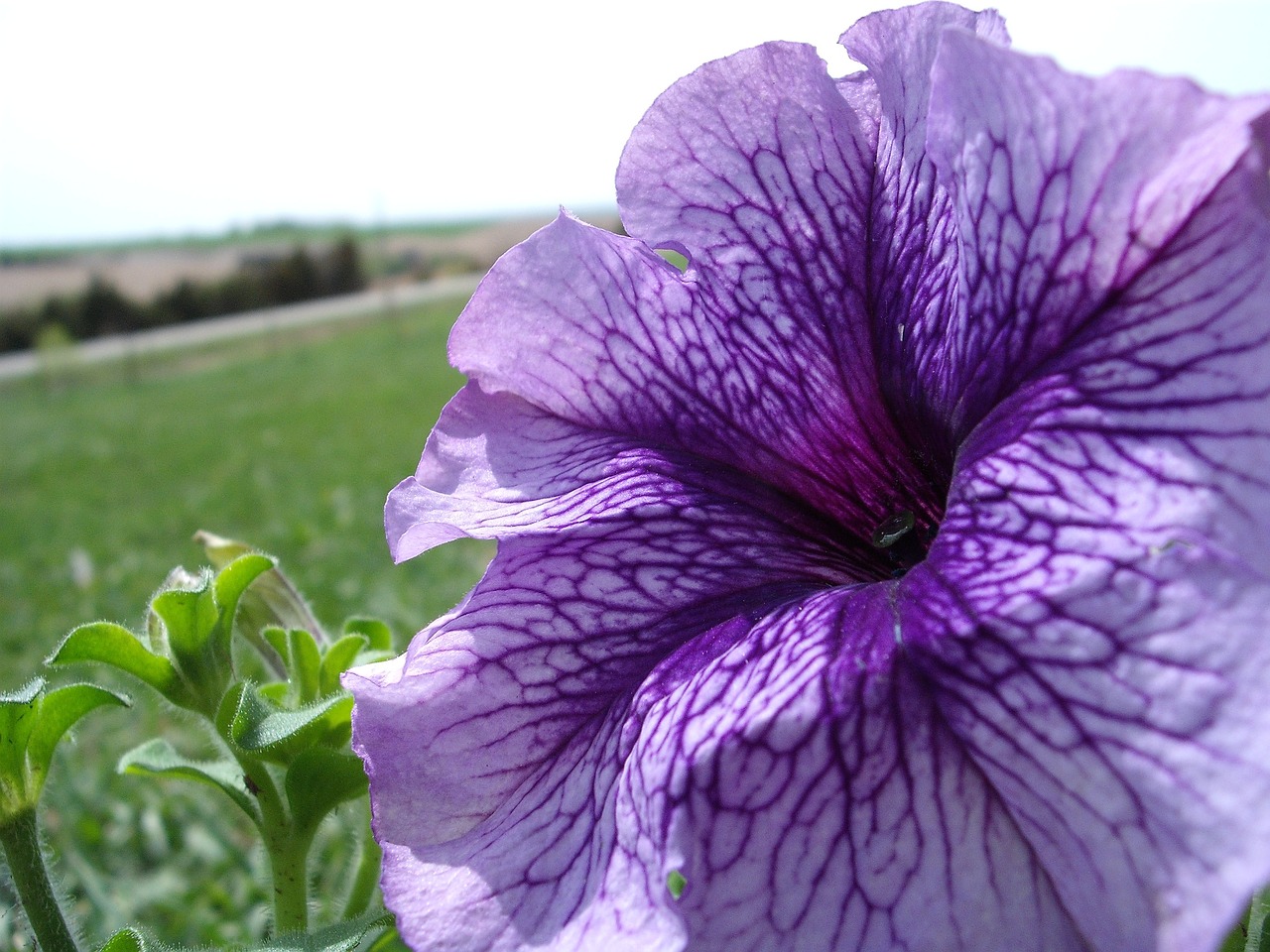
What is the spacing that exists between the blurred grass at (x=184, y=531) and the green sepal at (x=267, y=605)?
14cm

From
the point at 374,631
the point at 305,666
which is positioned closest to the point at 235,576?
the point at 305,666

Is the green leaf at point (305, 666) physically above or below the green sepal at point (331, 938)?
above

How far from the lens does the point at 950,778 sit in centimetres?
71

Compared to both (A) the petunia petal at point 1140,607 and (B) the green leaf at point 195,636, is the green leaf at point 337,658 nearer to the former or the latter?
(B) the green leaf at point 195,636

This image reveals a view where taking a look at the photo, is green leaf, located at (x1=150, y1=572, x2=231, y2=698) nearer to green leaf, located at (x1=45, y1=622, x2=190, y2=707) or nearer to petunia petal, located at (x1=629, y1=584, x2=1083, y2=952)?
green leaf, located at (x1=45, y1=622, x2=190, y2=707)

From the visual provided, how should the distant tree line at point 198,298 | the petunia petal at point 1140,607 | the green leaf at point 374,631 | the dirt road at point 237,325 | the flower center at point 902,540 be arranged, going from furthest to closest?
1. the distant tree line at point 198,298
2. the dirt road at point 237,325
3. the green leaf at point 374,631
4. the flower center at point 902,540
5. the petunia petal at point 1140,607

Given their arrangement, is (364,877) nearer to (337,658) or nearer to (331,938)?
(337,658)

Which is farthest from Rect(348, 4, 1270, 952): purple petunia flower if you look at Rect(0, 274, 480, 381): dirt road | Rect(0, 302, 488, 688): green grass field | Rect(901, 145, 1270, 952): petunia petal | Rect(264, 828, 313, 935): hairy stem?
Rect(0, 274, 480, 381): dirt road

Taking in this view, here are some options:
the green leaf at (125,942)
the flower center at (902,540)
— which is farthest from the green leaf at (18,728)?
the flower center at (902,540)

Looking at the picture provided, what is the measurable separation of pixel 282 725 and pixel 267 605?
1.44ft

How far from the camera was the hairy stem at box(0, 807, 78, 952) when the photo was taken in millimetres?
1081

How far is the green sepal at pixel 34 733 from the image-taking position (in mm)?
1045

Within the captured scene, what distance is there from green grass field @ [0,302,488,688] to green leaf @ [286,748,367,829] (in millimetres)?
411

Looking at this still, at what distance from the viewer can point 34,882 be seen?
1112mm
